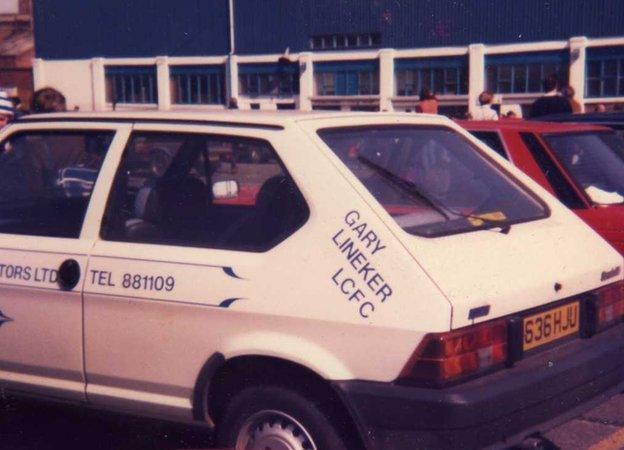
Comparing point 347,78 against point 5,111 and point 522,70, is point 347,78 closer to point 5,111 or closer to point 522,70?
point 522,70

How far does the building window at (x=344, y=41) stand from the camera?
130 ft

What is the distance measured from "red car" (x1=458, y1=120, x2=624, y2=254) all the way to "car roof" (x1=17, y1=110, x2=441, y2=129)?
1860mm

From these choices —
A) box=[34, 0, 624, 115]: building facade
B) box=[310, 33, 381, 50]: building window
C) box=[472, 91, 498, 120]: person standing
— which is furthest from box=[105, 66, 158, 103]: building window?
box=[472, 91, 498, 120]: person standing

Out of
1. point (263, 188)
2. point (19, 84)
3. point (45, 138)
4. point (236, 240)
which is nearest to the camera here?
point (236, 240)

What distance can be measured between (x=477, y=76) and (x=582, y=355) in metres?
33.7

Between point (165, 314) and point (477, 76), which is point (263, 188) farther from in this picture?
point (477, 76)

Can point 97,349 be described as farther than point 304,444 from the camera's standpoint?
Yes

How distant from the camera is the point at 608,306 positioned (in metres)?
4.36

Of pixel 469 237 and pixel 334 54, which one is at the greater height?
pixel 334 54

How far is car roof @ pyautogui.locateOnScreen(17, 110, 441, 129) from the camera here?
411cm

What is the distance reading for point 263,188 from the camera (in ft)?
14.1

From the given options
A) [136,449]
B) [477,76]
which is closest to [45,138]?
[136,449]

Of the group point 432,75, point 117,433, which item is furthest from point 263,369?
point 432,75

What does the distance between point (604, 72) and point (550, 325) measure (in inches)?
1275
